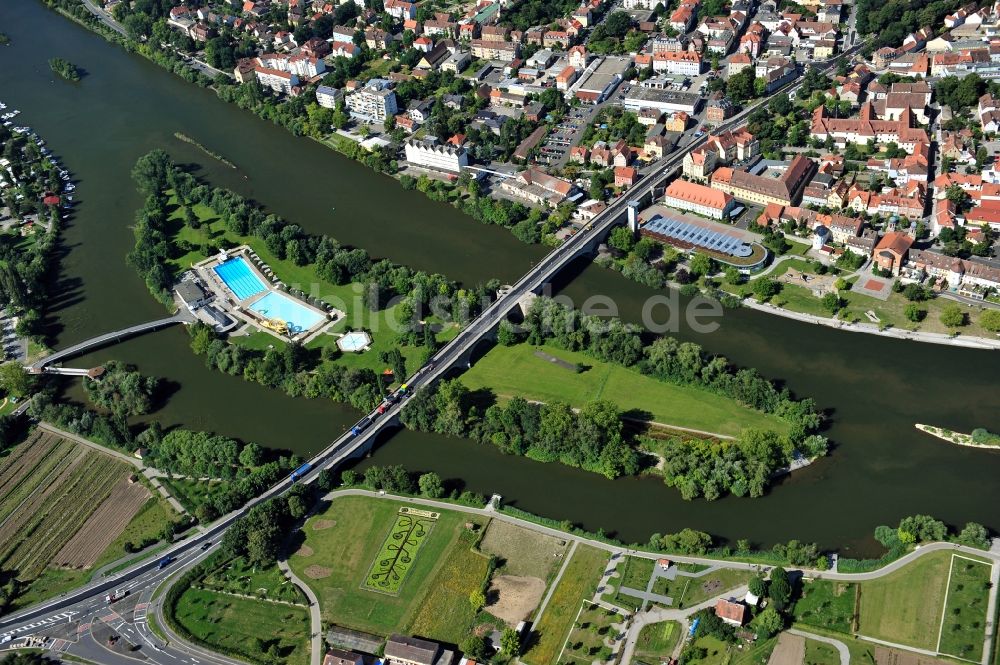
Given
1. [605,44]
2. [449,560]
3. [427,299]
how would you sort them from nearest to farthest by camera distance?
[449,560]
[427,299]
[605,44]

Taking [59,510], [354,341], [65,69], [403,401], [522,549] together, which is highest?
[65,69]

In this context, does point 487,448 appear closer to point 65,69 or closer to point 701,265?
point 701,265

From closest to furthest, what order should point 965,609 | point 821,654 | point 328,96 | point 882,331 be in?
point 821,654, point 965,609, point 882,331, point 328,96

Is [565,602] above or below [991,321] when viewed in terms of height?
below

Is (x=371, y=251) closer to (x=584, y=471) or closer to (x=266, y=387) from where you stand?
(x=266, y=387)

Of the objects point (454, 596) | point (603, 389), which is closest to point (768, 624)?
point (454, 596)

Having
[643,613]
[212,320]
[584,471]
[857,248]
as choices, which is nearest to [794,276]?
[857,248]

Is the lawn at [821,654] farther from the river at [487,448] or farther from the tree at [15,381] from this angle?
the tree at [15,381]
